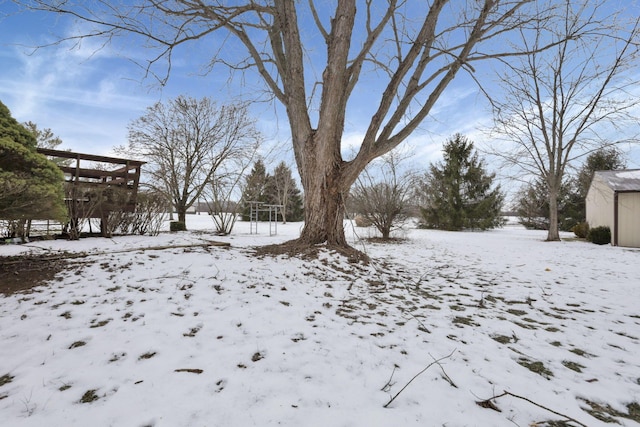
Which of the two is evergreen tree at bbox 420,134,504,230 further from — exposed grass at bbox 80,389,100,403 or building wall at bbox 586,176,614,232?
exposed grass at bbox 80,389,100,403

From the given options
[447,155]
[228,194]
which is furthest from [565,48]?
[228,194]

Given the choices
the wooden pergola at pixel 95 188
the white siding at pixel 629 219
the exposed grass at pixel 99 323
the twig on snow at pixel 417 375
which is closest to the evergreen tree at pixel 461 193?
the white siding at pixel 629 219

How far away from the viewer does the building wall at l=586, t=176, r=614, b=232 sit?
11.7 meters

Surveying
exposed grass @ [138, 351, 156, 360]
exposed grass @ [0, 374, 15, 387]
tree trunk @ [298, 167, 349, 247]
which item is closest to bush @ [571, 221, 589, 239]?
tree trunk @ [298, 167, 349, 247]

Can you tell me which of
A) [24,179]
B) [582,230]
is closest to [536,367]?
[24,179]

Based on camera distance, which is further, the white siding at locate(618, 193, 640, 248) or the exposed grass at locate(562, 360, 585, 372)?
the white siding at locate(618, 193, 640, 248)

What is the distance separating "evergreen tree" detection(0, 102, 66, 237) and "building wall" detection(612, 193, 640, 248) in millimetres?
17192

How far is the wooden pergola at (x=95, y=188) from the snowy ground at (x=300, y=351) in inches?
183

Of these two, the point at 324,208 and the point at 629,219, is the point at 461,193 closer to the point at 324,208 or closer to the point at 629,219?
the point at 629,219

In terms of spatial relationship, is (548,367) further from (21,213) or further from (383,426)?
(21,213)

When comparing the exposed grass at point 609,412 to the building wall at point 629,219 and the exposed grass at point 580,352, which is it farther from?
the building wall at point 629,219

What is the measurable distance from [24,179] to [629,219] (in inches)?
690

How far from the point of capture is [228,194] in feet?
40.1

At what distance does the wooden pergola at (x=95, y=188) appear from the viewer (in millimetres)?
7293
